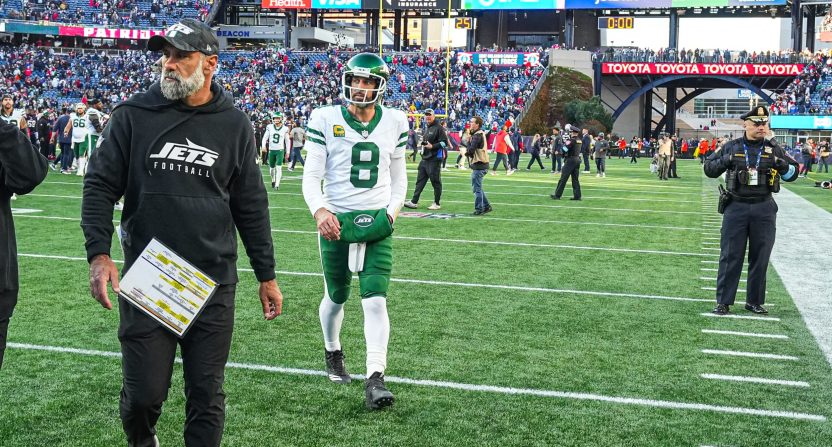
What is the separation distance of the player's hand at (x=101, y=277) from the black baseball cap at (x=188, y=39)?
791mm

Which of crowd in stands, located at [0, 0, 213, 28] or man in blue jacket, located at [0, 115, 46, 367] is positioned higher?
crowd in stands, located at [0, 0, 213, 28]

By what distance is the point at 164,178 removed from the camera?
3.58 meters

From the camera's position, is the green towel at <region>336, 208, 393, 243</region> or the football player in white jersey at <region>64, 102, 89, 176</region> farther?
the football player in white jersey at <region>64, 102, 89, 176</region>

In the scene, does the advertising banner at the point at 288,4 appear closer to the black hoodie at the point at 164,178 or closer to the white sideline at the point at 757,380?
the white sideline at the point at 757,380

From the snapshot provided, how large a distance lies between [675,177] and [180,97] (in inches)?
1193

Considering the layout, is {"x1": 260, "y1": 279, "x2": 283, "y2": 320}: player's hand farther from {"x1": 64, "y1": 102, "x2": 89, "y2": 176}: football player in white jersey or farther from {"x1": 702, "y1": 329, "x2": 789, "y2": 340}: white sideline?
{"x1": 64, "y1": 102, "x2": 89, "y2": 176}: football player in white jersey

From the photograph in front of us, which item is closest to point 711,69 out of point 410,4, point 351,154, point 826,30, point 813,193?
point 826,30

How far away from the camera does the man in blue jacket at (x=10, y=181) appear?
3.54m

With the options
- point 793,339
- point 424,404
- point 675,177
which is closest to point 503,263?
point 793,339

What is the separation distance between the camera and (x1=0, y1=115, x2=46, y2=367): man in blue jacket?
139 inches

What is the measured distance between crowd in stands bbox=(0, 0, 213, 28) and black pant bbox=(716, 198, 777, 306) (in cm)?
6393

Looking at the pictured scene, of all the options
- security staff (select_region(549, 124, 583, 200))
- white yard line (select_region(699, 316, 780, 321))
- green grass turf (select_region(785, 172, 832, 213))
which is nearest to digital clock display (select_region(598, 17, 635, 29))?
green grass turf (select_region(785, 172, 832, 213))

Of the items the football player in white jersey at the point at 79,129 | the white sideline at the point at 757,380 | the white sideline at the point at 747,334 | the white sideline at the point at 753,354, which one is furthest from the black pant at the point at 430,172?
the white sideline at the point at 757,380

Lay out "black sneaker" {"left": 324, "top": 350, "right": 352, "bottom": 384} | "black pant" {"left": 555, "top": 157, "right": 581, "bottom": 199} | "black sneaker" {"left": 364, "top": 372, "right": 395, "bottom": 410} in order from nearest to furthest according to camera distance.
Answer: "black sneaker" {"left": 364, "top": 372, "right": 395, "bottom": 410} < "black sneaker" {"left": 324, "top": 350, "right": 352, "bottom": 384} < "black pant" {"left": 555, "top": 157, "right": 581, "bottom": 199}
